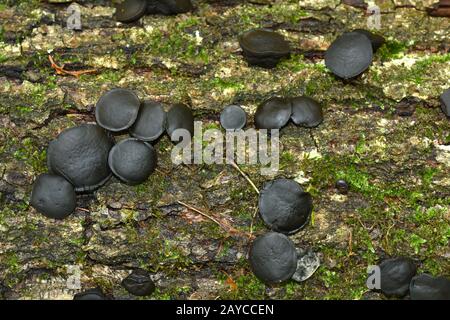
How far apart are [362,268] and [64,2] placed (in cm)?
392

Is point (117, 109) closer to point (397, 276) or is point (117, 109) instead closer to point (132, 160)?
point (132, 160)

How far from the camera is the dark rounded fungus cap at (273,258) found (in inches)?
177

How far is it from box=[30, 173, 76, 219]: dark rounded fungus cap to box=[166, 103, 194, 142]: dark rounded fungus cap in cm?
106

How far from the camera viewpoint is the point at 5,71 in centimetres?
502

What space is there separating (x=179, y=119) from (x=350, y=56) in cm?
178

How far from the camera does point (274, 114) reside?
189 inches

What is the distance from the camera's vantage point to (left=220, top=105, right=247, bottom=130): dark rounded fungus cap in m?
4.84

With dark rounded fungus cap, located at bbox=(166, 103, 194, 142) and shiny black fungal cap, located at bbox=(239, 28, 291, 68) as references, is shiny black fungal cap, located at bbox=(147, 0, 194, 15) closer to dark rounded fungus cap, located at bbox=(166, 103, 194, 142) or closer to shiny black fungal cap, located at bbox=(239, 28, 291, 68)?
shiny black fungal cap, located at bbox=(239, 28, 291, 68)

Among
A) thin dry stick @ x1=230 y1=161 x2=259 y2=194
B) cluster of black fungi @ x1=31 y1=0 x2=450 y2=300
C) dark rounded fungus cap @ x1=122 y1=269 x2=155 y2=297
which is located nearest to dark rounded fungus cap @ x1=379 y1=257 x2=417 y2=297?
cluster of black fungi @ x1=31 y1=0 x2=450 y2=300

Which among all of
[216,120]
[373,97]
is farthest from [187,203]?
[373,97]

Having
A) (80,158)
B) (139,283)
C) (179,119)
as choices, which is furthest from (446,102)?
(80,158)

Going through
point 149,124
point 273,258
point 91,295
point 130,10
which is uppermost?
point 130,10

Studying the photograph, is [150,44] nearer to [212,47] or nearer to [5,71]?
[212,47]

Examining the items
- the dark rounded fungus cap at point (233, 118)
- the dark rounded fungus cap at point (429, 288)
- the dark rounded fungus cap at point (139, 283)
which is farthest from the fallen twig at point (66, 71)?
the dark rounded fungus cap at point (429, 288)
